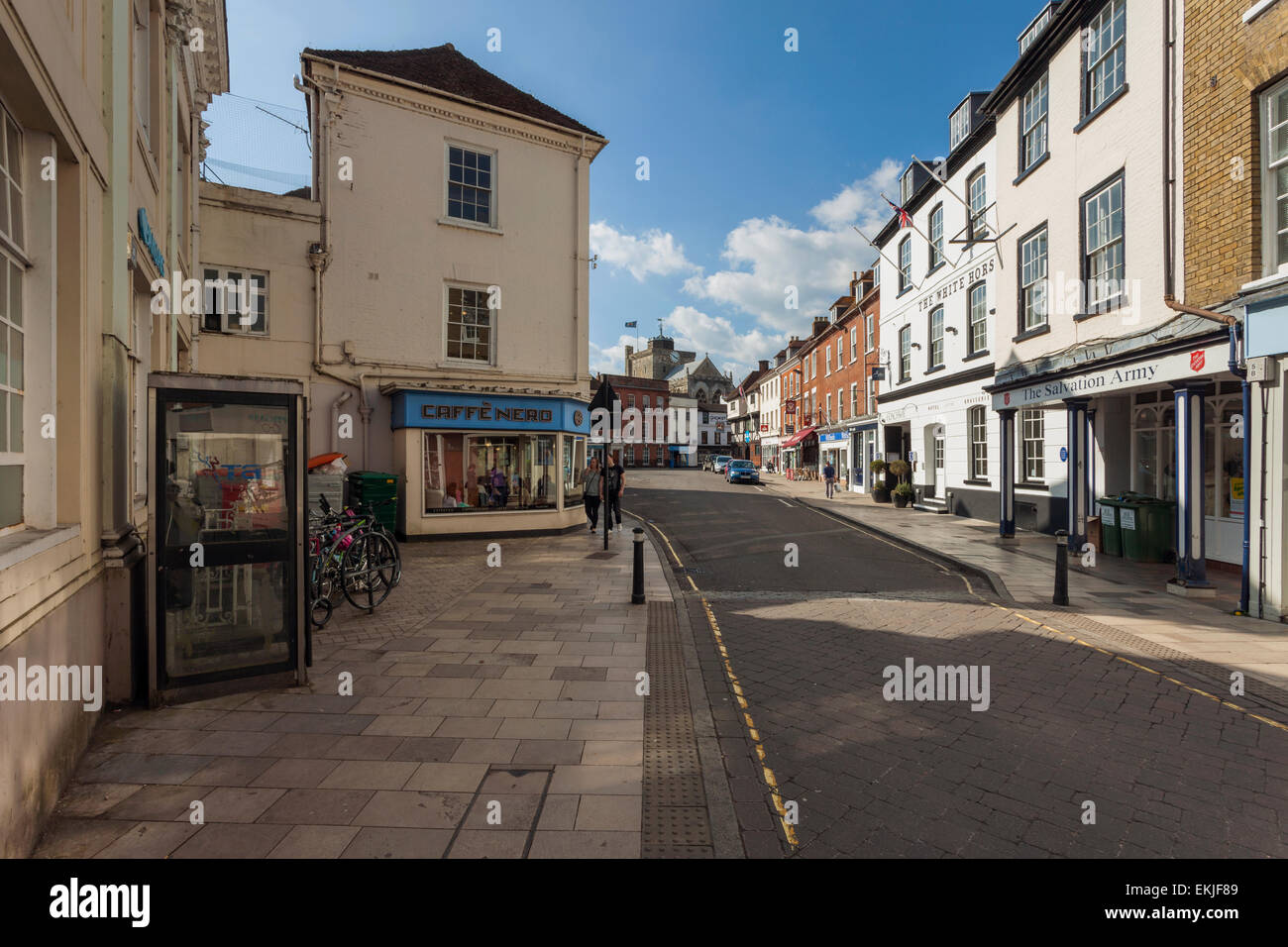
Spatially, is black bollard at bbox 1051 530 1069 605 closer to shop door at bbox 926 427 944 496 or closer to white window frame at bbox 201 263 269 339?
shop door at bbox 926 427 944 496

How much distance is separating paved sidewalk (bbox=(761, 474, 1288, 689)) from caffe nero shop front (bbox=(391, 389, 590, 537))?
832 cm

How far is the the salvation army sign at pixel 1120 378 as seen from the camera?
8.57 m

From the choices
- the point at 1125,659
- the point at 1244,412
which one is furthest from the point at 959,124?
the point at 1125,659

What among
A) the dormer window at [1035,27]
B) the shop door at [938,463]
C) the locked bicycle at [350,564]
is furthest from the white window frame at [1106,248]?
the locked bicycle at [350,564]

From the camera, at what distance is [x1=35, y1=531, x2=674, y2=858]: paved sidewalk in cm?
306

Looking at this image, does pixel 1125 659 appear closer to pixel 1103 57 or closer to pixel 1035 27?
pixel 1103 57

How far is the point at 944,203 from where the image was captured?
20203 mm

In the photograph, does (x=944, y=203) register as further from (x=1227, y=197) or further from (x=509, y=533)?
(x=509, y=533)

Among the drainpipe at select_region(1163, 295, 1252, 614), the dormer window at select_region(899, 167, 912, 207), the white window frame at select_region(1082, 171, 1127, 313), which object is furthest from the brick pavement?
the dormer window at select_region(899, 167, 912, 207)

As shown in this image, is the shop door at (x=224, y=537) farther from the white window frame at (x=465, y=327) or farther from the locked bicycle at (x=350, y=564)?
the white window frame at (x=465, y=327)

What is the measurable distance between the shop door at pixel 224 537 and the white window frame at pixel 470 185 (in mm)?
11108

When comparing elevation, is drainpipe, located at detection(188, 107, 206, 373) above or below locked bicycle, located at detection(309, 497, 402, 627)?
above

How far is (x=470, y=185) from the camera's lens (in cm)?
1509

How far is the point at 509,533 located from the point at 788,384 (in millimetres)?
35947
